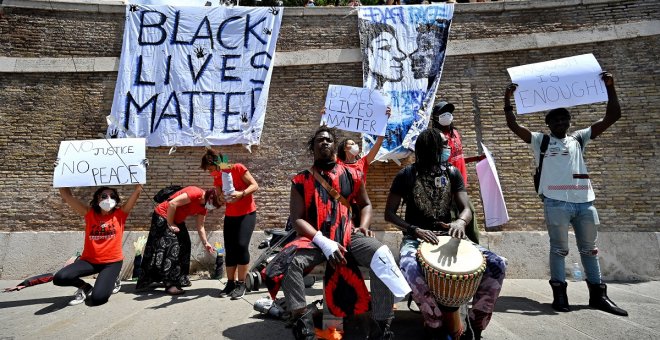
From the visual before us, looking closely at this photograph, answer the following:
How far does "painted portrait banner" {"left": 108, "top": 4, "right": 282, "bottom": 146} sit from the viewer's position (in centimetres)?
744

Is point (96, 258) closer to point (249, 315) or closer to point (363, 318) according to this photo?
point (249, 315)

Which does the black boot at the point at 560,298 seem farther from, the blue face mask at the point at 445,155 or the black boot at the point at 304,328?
the black boot at the point at 304,328

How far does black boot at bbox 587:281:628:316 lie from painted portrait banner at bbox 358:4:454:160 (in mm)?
3785

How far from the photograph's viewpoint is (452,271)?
8.79 ft

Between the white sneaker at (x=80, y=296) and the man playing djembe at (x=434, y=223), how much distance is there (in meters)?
4.15

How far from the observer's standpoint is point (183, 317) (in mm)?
3879

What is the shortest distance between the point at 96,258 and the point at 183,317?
1.80 m

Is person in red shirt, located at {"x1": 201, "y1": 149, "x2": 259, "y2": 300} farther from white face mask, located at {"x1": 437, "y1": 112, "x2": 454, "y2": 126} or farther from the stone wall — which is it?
white face mask, located at {"x1": 437, "y1": 112, "x2": 454, "y2": 126}

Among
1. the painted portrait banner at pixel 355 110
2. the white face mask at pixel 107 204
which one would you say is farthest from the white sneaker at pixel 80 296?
the painted portrait banner at pixel 355 110

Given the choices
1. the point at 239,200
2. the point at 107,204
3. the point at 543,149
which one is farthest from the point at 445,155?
the point at 107,204

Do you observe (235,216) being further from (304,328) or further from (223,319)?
(304,328)

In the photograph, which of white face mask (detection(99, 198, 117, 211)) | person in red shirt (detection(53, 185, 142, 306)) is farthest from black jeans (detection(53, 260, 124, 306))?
white face mask (detection(99, 198, 117, 211))

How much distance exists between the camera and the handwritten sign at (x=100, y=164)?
15.7 ft

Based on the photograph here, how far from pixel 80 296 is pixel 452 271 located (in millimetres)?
4724
